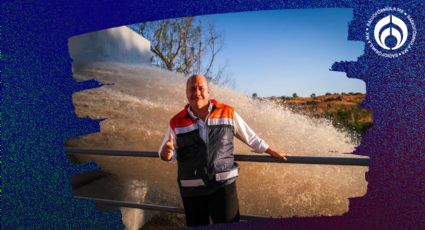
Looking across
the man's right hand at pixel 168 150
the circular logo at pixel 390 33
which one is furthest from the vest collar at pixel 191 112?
the circular logo at pixel 390 33

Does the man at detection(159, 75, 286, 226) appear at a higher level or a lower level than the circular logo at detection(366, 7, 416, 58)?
lower

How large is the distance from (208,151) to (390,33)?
2.97 ft

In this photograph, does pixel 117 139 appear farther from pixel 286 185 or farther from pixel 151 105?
pixel 286 185

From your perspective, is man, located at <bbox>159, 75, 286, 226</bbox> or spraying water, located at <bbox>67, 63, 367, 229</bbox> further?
spraying water, located at <bbox>67, 63, 367, 229</bbox>

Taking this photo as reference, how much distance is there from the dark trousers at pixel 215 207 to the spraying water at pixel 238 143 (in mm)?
1099

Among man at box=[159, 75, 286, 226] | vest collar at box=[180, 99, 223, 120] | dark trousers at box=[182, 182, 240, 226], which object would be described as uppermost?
vest collar at box=[180, 99, 223, 120]

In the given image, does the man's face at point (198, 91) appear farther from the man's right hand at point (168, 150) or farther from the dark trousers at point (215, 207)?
the dark trousers at point (215, 207)

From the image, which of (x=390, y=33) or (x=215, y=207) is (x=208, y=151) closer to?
(x=215, y=207)

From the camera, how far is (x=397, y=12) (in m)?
1.76

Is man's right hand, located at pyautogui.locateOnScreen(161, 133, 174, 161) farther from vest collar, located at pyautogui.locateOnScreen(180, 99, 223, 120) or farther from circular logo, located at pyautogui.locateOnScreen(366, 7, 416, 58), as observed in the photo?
circular logo, located at pyautogui.locateOnScreen(366, 7, 416, 58)

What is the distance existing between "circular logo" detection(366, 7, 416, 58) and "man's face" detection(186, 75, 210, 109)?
70 centimetres

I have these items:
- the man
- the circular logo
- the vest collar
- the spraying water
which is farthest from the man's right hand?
the spraying water

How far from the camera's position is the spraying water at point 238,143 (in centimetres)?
323

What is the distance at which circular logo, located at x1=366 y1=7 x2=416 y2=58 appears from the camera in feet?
5.68
